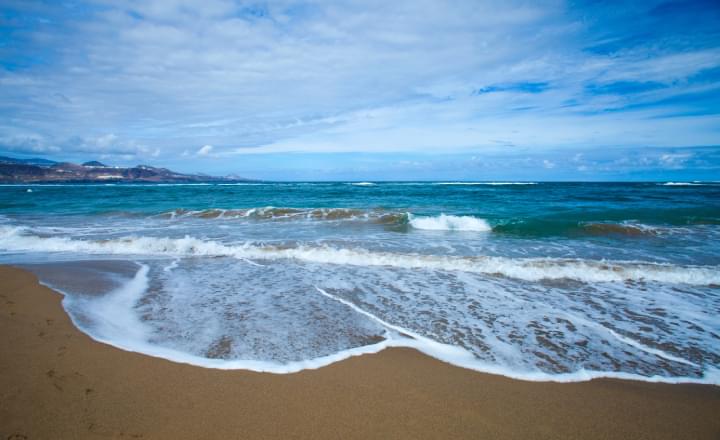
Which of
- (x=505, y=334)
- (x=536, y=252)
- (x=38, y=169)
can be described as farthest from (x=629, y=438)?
(x=38, y=169)

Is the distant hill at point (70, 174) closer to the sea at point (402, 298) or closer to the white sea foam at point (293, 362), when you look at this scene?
the sea at point (402, 298)

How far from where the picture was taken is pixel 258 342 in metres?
3.70

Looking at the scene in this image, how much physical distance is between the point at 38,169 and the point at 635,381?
96.7 metres

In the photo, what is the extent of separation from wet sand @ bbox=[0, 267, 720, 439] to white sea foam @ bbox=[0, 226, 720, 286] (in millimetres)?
4150

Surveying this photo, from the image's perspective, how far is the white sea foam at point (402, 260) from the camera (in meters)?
6.80

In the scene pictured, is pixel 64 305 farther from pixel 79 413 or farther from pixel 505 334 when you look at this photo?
pixel 505 334

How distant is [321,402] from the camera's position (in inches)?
103

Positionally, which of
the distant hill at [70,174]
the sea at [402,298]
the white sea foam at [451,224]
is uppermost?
the distant hill at [70,174]

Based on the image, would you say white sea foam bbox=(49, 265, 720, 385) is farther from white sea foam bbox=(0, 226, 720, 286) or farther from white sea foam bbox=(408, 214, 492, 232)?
white sea foam bbox=(408, 214, 492, 232)

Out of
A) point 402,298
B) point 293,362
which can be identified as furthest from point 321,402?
point 402,298

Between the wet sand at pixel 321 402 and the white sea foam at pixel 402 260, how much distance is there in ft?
13.6

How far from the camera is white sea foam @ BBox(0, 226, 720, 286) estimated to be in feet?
22.3

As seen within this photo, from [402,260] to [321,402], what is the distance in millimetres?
5461

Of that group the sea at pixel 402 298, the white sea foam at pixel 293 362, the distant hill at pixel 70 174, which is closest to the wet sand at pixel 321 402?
the white sea foam at pixel 293 362
